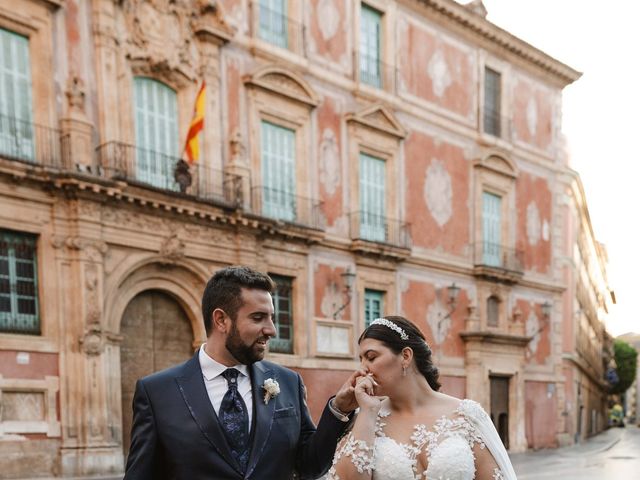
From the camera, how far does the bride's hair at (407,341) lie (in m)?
3.35

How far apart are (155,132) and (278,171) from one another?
3331 millimetres

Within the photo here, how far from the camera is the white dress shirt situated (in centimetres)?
304

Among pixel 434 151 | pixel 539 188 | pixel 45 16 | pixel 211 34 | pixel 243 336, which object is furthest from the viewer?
pixel 539 188

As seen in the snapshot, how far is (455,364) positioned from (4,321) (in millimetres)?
13575

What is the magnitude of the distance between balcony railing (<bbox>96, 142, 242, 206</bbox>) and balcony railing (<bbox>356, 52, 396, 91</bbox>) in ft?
19.6

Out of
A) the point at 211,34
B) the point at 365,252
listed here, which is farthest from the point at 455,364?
the point at 211,34

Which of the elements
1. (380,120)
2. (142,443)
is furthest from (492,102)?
(142,443)

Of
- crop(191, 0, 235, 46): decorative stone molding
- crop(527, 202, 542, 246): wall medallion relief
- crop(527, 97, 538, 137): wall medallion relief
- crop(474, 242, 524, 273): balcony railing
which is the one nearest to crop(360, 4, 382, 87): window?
crop(191, 0, 235, 46): decorative stone molding

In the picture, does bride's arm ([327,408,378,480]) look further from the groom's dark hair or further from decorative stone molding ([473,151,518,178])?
decorative stone molding ([473,151,518,178])

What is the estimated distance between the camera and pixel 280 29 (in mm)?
16188

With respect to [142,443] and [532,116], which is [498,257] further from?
[142,443]

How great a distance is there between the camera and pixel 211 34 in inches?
561

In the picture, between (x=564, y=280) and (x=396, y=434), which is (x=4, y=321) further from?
(x=564, y=280)

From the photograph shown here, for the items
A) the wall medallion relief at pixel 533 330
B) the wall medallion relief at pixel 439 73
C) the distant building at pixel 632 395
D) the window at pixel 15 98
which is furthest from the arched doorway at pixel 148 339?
the distant building at pixel 632 395
